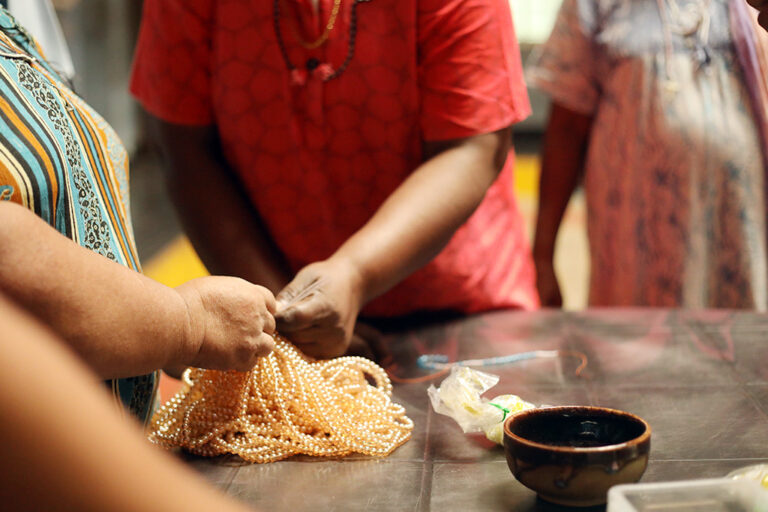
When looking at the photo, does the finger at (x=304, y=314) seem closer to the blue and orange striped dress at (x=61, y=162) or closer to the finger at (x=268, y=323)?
the finger at (x=268, y=323)

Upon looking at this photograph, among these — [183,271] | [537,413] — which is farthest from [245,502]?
[183,271]

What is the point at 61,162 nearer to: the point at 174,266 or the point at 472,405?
the point at 472,405

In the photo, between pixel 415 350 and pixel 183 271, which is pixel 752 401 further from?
pixel 183 271

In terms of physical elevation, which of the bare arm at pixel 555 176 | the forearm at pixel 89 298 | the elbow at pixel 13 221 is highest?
the elbow at pixel 13 221

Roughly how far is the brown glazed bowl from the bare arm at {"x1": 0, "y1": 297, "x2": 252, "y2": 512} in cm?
42

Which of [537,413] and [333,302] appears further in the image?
[333,302]

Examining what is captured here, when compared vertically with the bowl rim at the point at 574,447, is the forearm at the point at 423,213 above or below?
above

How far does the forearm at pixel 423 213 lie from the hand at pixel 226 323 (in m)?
0.22

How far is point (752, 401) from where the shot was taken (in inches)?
39.2

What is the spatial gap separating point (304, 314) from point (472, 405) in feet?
0.75

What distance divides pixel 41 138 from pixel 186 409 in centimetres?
35

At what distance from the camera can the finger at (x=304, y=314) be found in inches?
39.4

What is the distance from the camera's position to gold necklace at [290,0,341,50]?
1.22m

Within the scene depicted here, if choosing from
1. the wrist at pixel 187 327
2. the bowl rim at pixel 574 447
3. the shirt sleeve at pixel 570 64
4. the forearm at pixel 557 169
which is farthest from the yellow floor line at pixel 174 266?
the bowl rim at pixel 574 447
